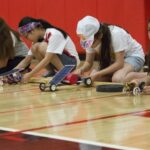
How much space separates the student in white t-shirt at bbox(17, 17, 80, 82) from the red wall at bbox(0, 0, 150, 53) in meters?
2.58

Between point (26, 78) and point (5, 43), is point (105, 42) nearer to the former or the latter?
point (26, 78)

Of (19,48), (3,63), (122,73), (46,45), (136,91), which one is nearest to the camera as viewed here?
(136,91)

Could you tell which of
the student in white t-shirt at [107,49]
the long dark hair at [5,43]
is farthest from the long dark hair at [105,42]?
the long dark hair at [5,43]

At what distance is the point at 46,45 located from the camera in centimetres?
413

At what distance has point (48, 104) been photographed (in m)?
2.88

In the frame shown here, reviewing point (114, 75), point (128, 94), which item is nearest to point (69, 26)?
point (114, 75)

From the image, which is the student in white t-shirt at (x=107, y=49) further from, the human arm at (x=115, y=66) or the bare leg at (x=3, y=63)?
the bare leg at (x=3, y=63)

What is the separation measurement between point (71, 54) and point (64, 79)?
690 mm

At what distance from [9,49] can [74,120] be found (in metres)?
1.97

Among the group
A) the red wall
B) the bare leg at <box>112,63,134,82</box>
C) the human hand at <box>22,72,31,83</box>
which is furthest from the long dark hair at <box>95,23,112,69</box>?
the red wall

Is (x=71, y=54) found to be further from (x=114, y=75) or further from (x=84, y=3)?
(x=84, y=3)

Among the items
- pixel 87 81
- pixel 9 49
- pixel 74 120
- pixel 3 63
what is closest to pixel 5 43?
pixel 9 49

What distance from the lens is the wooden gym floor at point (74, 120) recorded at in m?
1.81

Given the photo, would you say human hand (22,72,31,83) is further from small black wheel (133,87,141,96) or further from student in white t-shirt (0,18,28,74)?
small black wheel (133,87,141,96)
